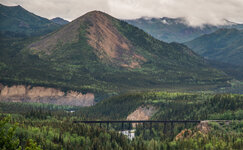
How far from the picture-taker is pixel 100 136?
15700 cm

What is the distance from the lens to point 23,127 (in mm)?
144875

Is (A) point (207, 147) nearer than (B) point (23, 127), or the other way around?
(A) point (207, 147)

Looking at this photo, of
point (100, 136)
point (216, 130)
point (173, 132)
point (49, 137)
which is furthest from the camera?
point (173, 132)

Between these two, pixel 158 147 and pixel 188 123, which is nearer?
pixel 158 147

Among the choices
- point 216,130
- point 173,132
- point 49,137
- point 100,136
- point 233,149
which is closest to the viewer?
point 233,149

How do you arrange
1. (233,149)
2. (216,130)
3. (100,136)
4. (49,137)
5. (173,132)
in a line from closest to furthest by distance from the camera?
(233,149) < (49,137) < (100,136) < (216,130) < (173,132)

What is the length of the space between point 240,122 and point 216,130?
16097 mm

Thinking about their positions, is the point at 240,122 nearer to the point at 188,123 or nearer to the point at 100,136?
the point at 188,123

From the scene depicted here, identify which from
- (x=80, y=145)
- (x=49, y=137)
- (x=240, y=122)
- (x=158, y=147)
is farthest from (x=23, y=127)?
(x=240, y=122)

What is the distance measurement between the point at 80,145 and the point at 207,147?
43548mm

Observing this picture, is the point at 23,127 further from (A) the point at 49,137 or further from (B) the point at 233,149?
(B) the point at 233,149

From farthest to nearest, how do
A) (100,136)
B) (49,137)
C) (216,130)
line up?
(216,130) → (100,136) → (49,137)

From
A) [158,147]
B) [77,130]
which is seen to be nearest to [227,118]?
[158,147]

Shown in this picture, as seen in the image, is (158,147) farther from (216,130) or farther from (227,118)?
(227,118)
